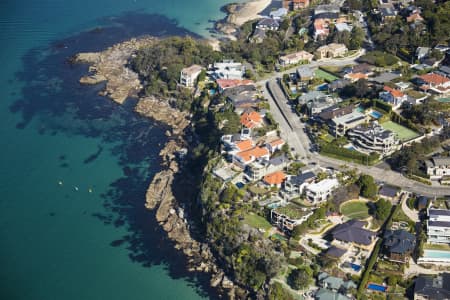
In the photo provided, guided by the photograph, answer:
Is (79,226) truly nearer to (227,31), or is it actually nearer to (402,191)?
(402,191)

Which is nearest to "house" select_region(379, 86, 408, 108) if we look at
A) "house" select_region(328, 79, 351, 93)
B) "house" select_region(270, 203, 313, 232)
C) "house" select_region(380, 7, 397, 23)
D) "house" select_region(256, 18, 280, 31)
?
"house" select_region(328, 79, 351, 93)

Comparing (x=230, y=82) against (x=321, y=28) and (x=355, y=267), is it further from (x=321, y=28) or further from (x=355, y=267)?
(x=355, y=267)

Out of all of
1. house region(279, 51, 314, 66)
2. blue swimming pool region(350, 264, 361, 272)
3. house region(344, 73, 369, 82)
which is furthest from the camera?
house region(279, 51, 314, 66)

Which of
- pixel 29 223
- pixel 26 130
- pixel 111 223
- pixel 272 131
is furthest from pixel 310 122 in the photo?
pixel 26 130

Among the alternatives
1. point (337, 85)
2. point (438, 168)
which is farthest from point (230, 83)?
point (438, 168)

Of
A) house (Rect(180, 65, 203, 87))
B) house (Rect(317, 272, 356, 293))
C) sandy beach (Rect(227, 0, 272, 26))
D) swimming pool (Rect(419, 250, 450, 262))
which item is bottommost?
sandy beach (Rect(227, 0, 272, 26))

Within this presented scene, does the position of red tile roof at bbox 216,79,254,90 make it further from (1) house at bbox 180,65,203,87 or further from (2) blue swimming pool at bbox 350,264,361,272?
(2) blue swimming pool at bbox 350,264,361,272
